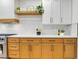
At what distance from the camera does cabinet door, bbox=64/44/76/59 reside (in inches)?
163

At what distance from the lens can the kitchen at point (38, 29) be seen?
13.7ft

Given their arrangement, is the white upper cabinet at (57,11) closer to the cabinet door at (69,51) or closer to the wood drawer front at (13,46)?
the cabinet door at (69,51)

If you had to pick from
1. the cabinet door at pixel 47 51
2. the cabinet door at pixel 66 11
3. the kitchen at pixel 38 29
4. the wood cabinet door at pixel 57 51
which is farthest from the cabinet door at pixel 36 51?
the cabinet door at pixel 66 11

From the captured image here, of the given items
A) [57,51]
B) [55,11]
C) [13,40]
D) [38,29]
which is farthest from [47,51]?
[55,11]

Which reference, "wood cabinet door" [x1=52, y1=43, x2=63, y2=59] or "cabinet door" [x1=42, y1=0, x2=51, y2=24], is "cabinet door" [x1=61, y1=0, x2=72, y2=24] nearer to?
"cabinet door" [x1=42, y1=0, x2=51, y2=24]

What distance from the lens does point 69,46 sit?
164 inches

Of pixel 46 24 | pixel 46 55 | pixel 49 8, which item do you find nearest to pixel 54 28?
pixel 46 24

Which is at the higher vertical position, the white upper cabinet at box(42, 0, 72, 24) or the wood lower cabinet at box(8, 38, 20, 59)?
the white upper cabinet at box(42, 0, 72, 24)

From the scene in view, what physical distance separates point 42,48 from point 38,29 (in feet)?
2.58

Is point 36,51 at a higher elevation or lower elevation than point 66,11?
lower

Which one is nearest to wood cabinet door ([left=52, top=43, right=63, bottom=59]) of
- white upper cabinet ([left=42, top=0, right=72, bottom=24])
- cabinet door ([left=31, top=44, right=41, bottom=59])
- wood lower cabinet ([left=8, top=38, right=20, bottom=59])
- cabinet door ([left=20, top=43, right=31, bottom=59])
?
cabinet door ([left=31, top=44, right=41, bottom=59])

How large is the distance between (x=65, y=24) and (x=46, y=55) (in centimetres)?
117

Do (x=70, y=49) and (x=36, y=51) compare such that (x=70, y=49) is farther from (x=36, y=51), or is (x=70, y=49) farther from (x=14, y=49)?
(x=14, y=49)

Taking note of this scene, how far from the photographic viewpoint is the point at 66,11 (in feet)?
15.2
